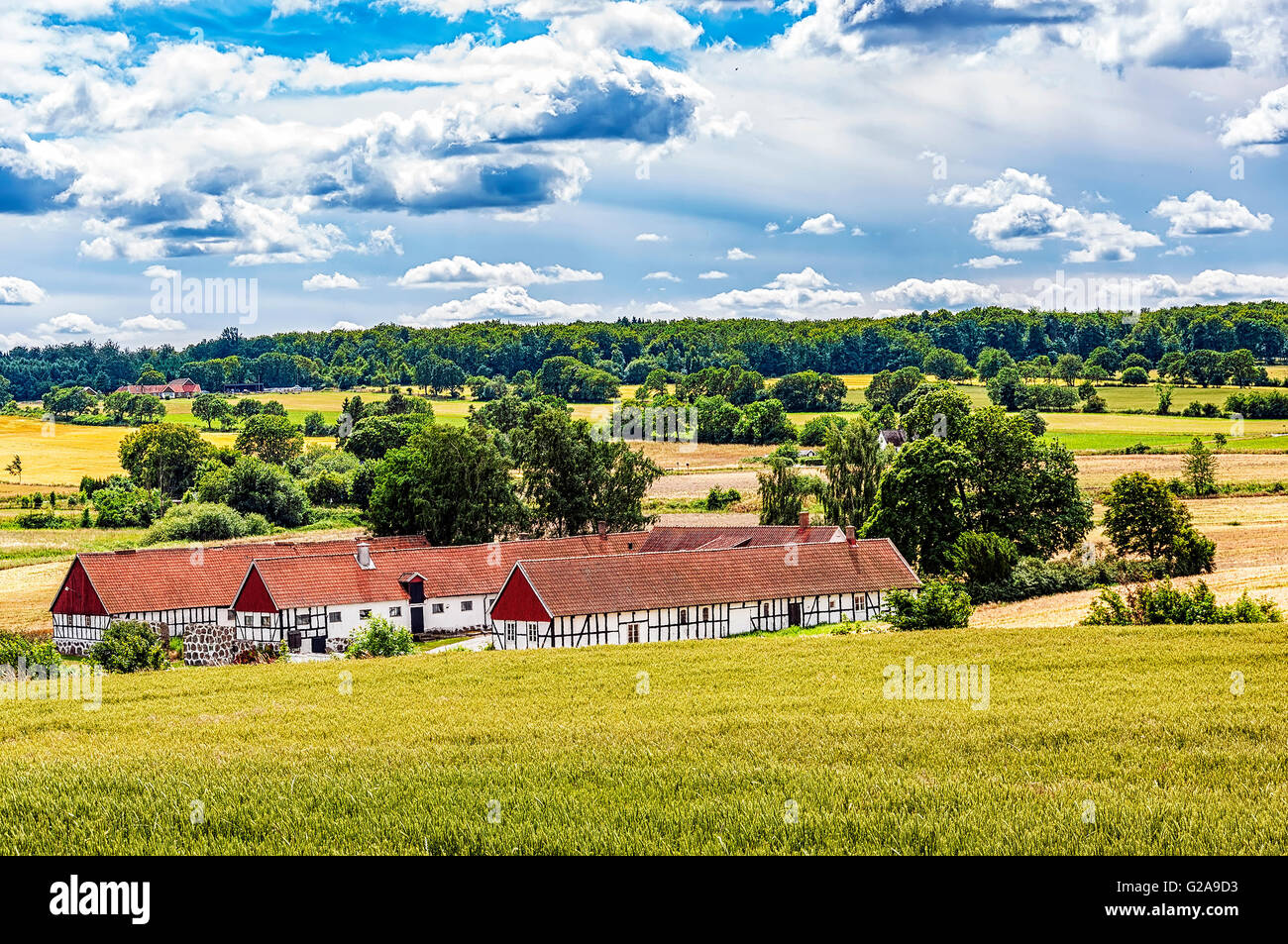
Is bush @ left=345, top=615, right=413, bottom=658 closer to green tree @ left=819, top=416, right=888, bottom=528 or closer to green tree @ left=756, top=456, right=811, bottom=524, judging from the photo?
green tree @ left=819, top=416, right=888, bottom=528

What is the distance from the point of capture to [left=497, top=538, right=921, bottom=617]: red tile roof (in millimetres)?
48406

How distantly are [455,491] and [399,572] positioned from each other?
14782mm

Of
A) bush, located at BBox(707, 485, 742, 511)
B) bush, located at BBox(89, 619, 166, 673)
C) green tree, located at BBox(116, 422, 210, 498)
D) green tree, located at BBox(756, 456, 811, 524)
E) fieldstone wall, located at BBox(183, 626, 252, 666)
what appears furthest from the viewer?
green tree, located at BBox(116, 422, 210, 498)

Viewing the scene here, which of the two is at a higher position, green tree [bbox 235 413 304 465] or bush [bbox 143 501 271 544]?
green tree [bbox 235 413 304 465]

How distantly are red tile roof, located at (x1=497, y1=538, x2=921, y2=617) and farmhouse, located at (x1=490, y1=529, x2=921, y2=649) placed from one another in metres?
0.05

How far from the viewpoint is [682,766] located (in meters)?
14.8

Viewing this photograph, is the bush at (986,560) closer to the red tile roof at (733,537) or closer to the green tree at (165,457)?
the red tile roof at (733,537)

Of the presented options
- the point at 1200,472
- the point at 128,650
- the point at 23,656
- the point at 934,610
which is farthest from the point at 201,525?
the point at 1200,472

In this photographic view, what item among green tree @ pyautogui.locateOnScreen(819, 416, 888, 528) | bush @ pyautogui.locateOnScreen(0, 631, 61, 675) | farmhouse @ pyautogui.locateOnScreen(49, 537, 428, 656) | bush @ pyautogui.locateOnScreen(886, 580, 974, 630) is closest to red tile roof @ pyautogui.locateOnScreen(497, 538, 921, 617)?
bush @ pyautogui.locateOnScreen(886, 580, 974, 630)

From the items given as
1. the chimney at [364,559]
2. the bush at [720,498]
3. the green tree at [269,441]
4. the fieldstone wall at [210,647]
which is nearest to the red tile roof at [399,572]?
the chimney at [364,559]

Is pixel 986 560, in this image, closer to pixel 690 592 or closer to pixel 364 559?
pixel 690 592

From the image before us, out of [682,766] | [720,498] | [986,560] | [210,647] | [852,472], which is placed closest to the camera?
[682,766]

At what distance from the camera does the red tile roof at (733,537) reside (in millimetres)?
60750

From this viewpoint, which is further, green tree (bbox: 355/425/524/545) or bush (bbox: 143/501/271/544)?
bush (bbox: 143/501/271/544)
